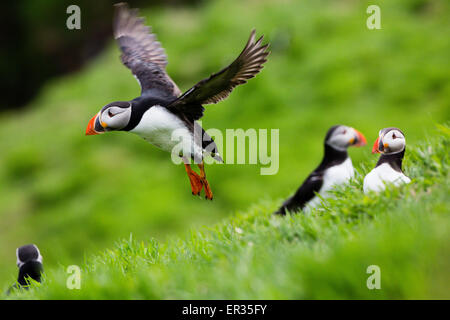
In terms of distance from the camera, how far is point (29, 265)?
4500mm

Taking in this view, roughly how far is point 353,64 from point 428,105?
69.3 inches

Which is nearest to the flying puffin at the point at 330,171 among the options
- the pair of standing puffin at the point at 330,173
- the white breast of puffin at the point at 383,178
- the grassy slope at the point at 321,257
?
the pair of standing puffin at the point at 330,173

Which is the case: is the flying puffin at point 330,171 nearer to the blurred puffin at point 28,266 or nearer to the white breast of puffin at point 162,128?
the white breast of puffin at point 162,128

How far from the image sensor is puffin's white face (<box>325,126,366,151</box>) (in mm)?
4820

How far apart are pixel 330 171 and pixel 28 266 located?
2688mm

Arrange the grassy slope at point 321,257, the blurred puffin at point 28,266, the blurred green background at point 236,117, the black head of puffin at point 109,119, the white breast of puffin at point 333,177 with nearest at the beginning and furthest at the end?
the grassy slope at point 321,257 < the black head of puffin at point 109,119 < the blurred puffin at point 28,266 < the white breast of puffin at point 333,177 < the blurred green background at point 236,117

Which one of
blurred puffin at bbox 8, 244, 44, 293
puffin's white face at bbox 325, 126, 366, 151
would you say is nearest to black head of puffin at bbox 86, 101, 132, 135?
blurred puffin at bbox 8, 244, 44, 293

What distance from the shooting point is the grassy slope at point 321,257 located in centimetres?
273

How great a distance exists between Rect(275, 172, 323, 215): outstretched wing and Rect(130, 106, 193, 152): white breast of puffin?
1582mm

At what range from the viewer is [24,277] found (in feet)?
14.2

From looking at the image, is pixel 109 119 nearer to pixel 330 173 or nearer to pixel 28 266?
pixel 28 266

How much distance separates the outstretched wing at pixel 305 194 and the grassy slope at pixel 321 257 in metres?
0.55

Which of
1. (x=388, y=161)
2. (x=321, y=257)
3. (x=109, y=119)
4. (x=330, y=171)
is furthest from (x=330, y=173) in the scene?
(x=109, y=119)
